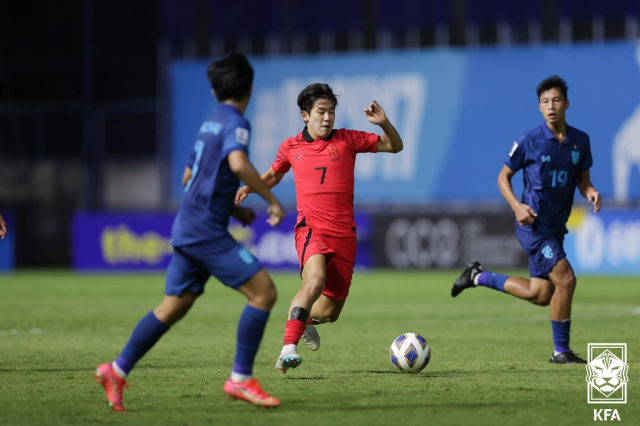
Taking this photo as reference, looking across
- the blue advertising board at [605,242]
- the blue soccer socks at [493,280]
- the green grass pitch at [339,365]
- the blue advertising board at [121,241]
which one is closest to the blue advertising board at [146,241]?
the blue advertising board at [121,241]

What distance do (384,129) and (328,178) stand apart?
1.80 ft

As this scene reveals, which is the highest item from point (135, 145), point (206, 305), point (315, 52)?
point (315, 52)

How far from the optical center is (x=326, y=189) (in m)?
7.68

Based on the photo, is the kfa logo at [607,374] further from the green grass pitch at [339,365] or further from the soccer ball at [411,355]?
the soccer ball at [411,355]

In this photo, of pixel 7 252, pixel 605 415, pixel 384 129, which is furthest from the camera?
pixel 7 252

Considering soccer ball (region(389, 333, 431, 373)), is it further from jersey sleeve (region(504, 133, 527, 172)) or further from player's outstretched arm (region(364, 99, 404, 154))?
jersey sleeve (region(504, 133, 527, 172))

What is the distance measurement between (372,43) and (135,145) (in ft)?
25.3

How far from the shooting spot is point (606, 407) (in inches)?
226

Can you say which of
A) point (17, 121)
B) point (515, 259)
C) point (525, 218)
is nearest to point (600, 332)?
point (525, 218)

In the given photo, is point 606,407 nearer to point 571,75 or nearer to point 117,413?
point 117,413

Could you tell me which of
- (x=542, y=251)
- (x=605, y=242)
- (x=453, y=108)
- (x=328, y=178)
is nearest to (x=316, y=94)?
(x=328, y=178)

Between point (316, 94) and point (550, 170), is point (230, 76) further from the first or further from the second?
point (550, 170)

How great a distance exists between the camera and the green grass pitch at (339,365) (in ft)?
Result: 18.6

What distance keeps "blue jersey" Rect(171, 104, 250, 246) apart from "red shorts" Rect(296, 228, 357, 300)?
5.54ft
